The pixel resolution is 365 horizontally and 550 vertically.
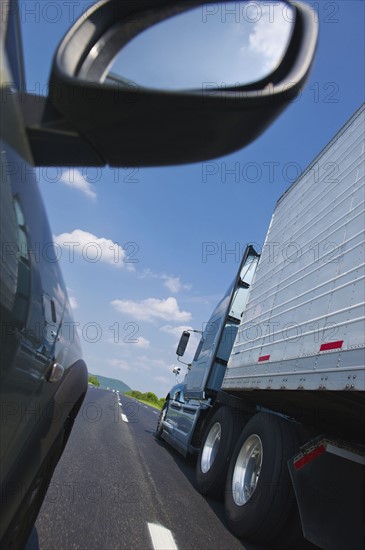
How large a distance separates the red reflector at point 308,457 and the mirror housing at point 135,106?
11.4ft

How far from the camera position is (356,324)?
121 inches

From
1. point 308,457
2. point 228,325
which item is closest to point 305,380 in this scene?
point 308,457

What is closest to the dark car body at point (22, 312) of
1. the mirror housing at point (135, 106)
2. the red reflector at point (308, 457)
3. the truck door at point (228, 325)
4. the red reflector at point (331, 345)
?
the mirror housing at point (135, 106)

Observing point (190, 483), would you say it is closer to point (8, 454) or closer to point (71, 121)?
point (8, 454)

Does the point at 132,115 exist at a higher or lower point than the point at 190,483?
higher

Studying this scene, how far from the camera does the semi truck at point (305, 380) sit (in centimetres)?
344

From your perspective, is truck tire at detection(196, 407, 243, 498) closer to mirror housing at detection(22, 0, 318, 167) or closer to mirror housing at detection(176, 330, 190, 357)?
mirror housing at detection(176, 330, 190, 357)

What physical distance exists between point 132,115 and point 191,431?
276 inches

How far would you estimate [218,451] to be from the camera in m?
5.76

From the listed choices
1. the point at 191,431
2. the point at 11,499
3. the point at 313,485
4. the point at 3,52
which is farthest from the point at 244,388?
the point at 3,52

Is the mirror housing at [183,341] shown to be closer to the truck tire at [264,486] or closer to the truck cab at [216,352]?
the truck cab at [216,352]

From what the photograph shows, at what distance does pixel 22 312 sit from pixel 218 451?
5053 millimetres

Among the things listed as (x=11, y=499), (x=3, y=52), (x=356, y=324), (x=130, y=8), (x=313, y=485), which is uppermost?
(x=356, y=324)

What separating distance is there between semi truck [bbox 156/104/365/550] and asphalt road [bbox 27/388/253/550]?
0.39 m
